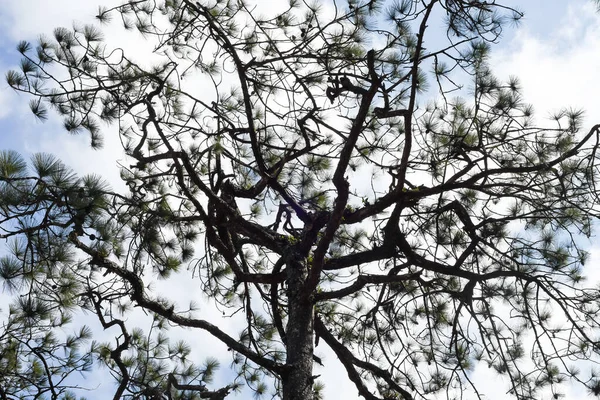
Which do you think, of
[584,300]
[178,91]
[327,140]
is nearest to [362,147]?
[327,140]

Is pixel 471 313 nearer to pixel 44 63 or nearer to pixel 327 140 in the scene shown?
pixel 327 140

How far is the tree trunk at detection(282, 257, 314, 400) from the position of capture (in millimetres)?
3469

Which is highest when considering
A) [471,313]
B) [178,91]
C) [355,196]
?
[178,91]

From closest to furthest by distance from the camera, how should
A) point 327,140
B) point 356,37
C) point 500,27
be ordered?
point 500,27
point 356,37
point 327,140

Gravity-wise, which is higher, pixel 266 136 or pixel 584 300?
pixel 266 136

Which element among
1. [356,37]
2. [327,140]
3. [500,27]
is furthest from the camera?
[327,140]

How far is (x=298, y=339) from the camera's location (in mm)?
3689

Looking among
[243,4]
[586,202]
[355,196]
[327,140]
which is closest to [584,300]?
[586,202]

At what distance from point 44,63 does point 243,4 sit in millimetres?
1598

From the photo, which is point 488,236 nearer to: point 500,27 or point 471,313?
point 471,313

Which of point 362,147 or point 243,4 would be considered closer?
point 243,4

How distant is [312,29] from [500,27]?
1388 mm

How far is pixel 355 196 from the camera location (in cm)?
467

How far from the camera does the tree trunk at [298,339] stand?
347 cm
